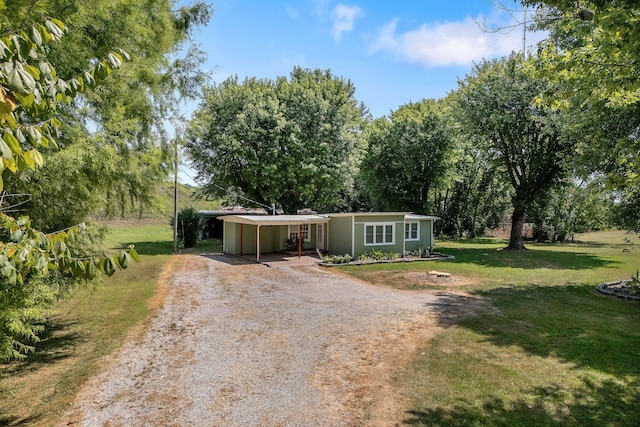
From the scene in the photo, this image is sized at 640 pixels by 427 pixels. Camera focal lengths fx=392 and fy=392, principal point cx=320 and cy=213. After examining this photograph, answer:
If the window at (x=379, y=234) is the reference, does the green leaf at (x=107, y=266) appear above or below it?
above

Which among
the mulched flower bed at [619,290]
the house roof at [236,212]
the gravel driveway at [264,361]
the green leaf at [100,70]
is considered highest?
the green leaf at [100,70]

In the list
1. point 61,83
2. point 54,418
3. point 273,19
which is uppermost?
point 273,19

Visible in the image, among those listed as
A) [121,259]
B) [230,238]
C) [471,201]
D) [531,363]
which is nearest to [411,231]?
[230,238]

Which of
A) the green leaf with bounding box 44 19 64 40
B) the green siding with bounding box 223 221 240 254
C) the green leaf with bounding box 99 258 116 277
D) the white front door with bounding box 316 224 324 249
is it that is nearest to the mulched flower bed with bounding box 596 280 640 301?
the white front door with bounding box 316 224 324 249

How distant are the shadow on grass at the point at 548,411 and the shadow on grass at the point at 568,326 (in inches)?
47.6

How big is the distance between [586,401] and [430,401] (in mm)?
2286

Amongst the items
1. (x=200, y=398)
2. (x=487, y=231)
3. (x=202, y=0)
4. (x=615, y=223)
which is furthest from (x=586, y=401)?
(x=487, y=231)

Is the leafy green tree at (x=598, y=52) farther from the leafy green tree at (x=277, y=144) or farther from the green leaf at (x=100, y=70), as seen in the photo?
the leafy green tree at (x=277, y=144)

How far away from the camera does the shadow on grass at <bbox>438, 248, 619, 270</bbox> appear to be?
63.6 feet

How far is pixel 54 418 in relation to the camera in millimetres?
5230

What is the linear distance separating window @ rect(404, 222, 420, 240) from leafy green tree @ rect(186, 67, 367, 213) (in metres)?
6.12

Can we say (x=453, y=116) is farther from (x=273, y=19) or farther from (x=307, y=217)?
(x=273, y=19)

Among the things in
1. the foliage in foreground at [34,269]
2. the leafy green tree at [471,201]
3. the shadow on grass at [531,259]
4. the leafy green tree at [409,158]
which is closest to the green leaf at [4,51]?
the foliage in foreground at [34,269]

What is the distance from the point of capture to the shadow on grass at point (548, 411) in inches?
203
